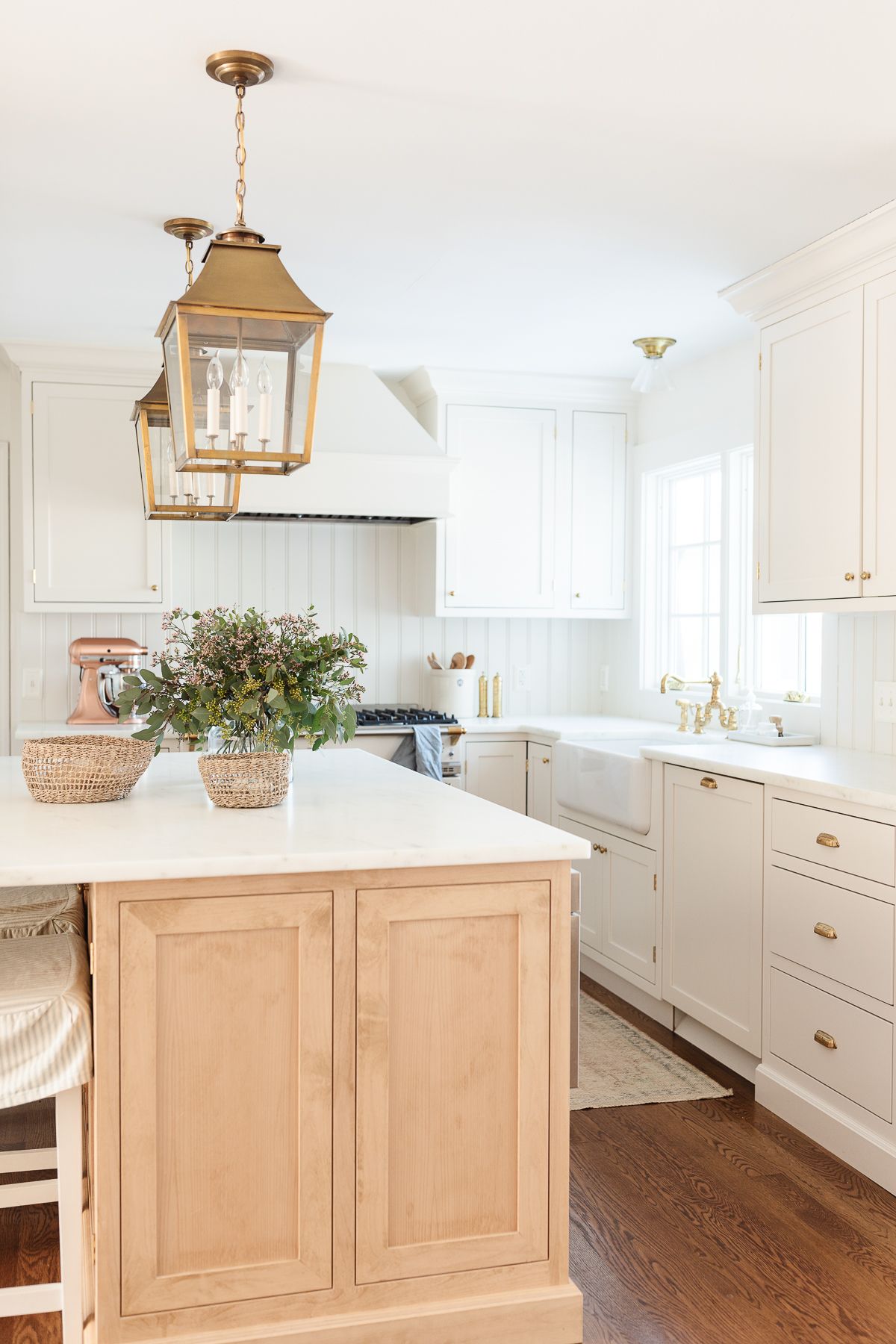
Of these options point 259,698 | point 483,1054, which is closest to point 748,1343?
point 483,1054

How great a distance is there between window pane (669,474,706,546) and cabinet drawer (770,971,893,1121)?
2.23 metres

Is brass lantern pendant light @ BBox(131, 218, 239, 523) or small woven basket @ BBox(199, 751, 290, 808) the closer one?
small woven basket @ BBox(199, 751, 290, 808)

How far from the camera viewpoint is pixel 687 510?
16.0 ft

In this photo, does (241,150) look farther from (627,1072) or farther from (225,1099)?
(627,1072)

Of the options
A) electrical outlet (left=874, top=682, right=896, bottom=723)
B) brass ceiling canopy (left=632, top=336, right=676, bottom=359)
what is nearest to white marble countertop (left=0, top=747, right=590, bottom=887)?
electrical outlet (left=874, top=682, right=896, bottom=723)

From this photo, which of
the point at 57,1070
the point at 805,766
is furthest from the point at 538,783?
the point at 57,1070

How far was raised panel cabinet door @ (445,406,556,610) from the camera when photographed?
4.91 meters

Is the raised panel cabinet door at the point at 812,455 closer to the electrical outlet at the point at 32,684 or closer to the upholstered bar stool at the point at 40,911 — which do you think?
the upholstered bar stool at the point at 40,911

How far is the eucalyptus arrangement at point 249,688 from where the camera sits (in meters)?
2.24

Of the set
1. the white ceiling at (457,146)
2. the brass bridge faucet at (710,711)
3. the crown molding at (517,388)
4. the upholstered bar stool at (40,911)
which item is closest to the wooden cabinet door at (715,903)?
the brass bridge faucet at (710,711)

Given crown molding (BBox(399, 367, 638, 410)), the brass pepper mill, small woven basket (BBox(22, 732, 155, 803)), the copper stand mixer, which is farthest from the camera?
the brass pepper mill

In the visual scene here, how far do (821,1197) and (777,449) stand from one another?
6.86 ft

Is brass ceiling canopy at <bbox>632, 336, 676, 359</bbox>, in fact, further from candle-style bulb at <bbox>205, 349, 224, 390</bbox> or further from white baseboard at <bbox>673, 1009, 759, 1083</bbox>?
candle-style bulb at <bbox>205, 349, 224, 390</bbox>

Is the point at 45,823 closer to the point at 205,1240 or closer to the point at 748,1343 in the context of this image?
the point at 205,1240
